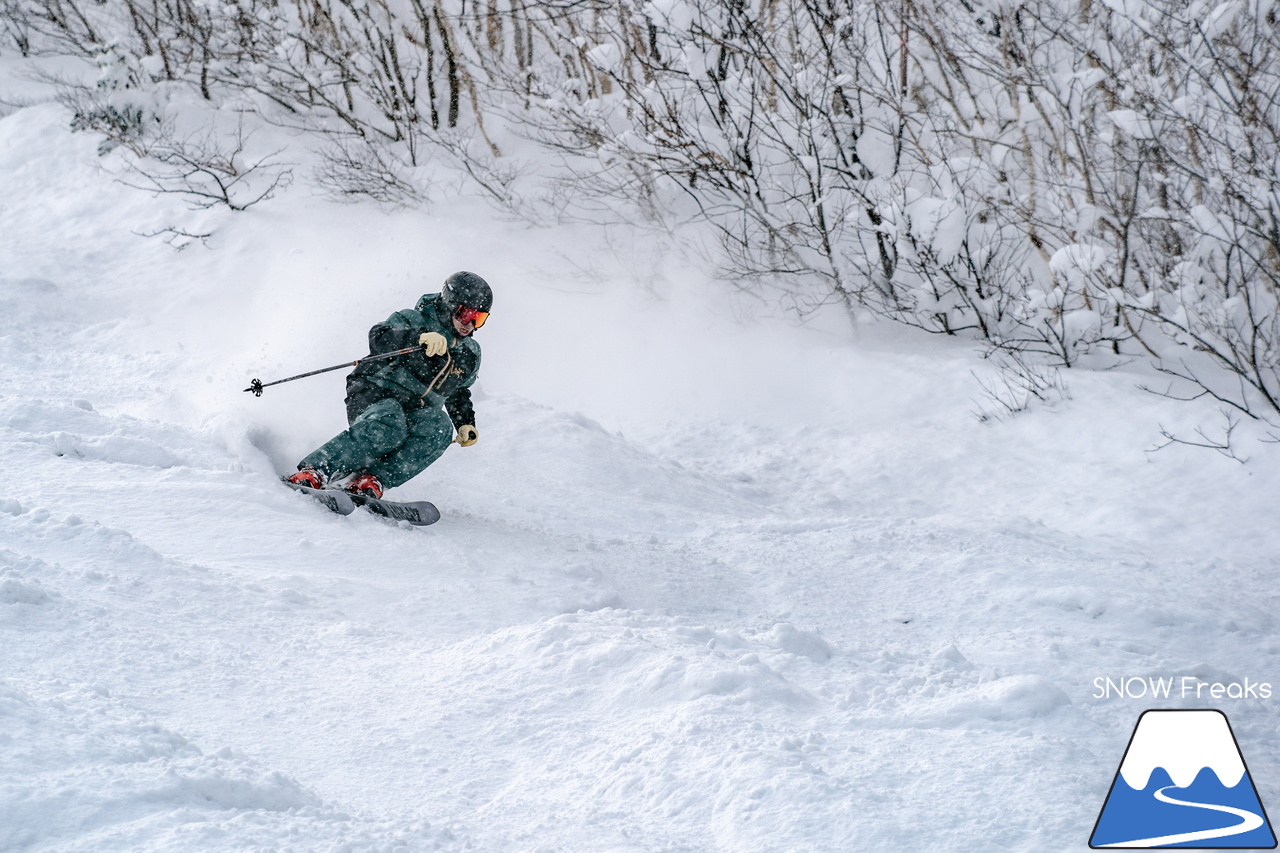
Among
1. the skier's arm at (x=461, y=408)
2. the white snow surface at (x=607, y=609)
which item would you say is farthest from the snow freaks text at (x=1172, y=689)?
the skier's arm at (x=461, y=408)

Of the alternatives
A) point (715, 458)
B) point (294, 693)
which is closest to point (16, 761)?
point (294, 693)

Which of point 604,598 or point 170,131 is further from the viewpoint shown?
point 170,131

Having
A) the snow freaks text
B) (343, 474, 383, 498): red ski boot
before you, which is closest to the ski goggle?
(343, 474, 383, 498): red ski boot

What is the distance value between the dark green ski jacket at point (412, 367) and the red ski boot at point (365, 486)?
17.7 inches

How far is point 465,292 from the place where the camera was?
17.6 feet

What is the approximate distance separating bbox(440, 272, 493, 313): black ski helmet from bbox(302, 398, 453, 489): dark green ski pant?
65 cm

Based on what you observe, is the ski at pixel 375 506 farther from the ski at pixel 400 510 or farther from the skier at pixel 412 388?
the skier at pixel 412 388

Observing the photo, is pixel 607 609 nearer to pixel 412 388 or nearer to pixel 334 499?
pixel 334 499

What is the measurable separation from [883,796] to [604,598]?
1848 millimetres

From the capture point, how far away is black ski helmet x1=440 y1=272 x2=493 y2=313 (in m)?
5.37

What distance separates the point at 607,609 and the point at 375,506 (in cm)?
169

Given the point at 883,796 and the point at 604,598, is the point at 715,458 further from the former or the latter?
the point at 883,796

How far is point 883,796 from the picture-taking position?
7.87 feet

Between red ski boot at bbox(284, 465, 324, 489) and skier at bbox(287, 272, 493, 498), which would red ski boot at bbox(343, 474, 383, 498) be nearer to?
skier at bbox(287, 272, 493, 498)
